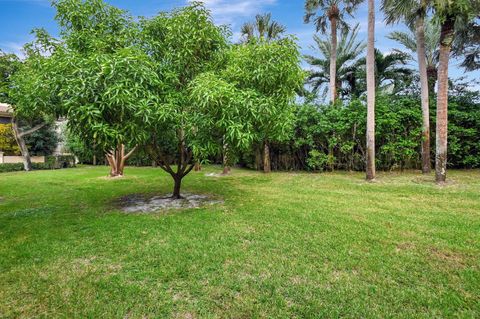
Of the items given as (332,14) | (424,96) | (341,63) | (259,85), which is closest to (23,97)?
(259,85)

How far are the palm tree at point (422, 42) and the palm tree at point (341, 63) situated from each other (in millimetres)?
4344

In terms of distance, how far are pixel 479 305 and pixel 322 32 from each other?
16326mm

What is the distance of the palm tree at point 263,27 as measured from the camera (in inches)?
648

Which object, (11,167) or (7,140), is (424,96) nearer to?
(11,167)

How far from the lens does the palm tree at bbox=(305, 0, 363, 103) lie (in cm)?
1360

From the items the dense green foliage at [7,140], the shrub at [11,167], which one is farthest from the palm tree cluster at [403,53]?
the dense green foliage at [7,140]

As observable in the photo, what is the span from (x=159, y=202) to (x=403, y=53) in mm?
16325

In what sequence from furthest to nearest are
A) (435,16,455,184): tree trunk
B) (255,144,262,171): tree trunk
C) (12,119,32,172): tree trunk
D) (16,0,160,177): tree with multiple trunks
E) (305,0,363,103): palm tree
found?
(12,119,32,172): tree trunk < (255,144,262,171): tree trunk < (305,0,363,103): palm tree < (435,16,455,184): tree trunk < (16,0,160,177): tree with multiple trunks

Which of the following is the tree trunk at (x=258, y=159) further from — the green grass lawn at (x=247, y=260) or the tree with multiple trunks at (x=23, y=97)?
the tree with multiple trunks at (x=23, y=97)

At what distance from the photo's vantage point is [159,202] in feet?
22.5

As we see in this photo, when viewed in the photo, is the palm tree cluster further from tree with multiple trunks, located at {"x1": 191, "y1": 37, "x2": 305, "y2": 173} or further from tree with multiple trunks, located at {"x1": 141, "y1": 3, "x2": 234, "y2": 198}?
tree with multiple trunks, located at {"x1": 141, "y1": 3, "x2": 234, "y2": 198}

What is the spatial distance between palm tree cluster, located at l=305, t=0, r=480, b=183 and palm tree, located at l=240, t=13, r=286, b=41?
2.19 m

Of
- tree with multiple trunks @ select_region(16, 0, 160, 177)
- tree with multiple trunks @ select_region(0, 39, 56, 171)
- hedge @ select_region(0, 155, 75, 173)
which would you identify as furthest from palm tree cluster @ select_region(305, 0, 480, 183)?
hedge @ select_region(0, 155, 75, 173)

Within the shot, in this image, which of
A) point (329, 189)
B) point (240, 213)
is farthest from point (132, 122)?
point (329, 189)
